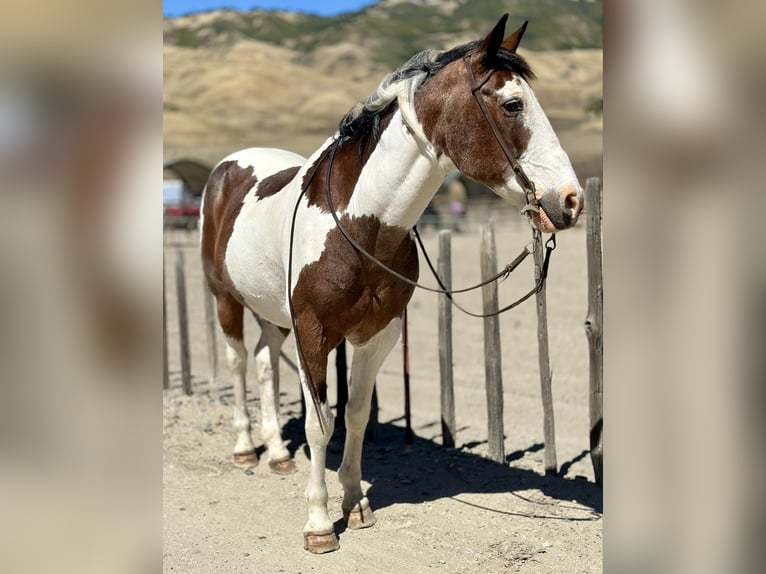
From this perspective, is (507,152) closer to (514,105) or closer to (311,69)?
(514,105)

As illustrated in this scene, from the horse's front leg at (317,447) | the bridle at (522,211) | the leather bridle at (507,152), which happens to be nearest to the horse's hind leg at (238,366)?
the horse's front leg at (317,447)

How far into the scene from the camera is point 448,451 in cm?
602

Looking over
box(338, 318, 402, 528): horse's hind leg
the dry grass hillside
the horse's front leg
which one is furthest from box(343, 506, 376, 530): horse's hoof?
the dry grass hillside

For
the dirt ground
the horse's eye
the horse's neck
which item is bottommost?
the dirt ground

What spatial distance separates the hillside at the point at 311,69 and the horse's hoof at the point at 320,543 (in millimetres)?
25201

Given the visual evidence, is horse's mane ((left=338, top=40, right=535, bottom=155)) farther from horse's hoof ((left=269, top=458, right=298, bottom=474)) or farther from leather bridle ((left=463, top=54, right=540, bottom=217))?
horse's hoof ((left=269, top=458, right=298, bottom=474))

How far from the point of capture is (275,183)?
17.2 feet

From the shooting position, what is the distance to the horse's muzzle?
125 inches

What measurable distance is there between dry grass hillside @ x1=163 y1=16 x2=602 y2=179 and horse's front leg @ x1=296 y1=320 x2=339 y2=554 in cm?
3894

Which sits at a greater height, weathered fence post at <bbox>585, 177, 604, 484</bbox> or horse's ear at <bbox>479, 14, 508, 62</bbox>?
horse's ear at <bbox>479, 14, 508, 62</bbox>

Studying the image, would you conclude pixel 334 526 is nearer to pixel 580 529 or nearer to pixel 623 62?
pixel 580 529

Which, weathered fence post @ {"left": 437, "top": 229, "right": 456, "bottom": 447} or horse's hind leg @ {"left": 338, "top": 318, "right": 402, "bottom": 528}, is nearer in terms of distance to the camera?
horse's hind leg @ {"left": 338, "top": 318, "right": 402, "bottom": 528}

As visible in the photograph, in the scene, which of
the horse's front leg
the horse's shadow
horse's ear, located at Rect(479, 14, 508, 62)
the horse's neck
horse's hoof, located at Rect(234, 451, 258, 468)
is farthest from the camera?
horse's hoof, located at Rect(234, 451, 258, 468)

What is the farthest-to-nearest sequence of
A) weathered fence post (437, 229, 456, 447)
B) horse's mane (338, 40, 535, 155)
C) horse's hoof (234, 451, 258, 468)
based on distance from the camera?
weathered fence post (437, 229, 456, 447)
horse's hoof (234, 451, 258, 468)
horse's mane (338, 40, 535, 155)
